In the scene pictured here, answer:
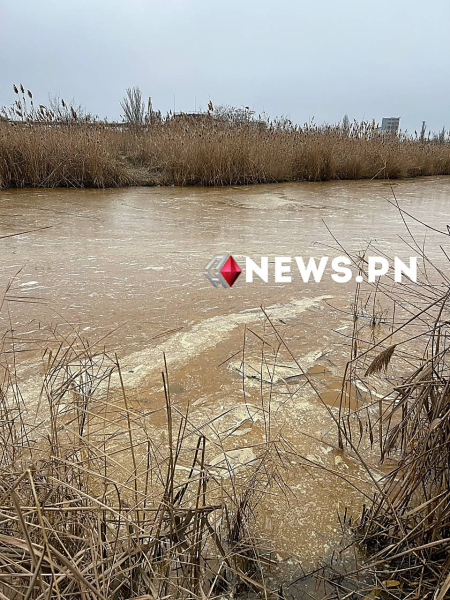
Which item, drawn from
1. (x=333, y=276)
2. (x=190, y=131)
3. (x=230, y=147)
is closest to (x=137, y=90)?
(x=190, y=131)

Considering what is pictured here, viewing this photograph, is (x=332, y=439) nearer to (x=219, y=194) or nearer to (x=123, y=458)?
(x=123, y=458)

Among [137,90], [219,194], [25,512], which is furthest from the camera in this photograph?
[137,90]

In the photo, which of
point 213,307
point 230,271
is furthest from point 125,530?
point 230,271

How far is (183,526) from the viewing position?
2.27 feet

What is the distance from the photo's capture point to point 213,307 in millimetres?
1859

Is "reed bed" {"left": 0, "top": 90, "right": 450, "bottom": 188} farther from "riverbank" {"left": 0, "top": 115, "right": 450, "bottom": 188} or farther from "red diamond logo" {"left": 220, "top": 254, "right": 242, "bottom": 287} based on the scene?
"red diamond logo" {"left": 220, "top": 254, "right": 242, "bottom": 287}

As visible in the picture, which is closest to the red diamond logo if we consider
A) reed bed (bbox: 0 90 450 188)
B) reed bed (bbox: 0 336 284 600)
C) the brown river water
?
the brown river water

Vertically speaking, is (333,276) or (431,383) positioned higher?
(431,383)

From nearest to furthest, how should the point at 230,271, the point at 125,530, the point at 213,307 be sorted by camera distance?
the point at 125,530 < the point at 213,307 < the point at 230,271

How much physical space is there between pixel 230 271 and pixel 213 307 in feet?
1.78

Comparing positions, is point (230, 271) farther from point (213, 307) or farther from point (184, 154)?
point (184, 154)

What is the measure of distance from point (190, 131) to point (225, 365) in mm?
5416

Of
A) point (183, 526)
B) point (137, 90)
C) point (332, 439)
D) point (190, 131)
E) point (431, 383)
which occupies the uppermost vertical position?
point (137, 90)

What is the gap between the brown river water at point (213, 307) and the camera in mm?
1029
